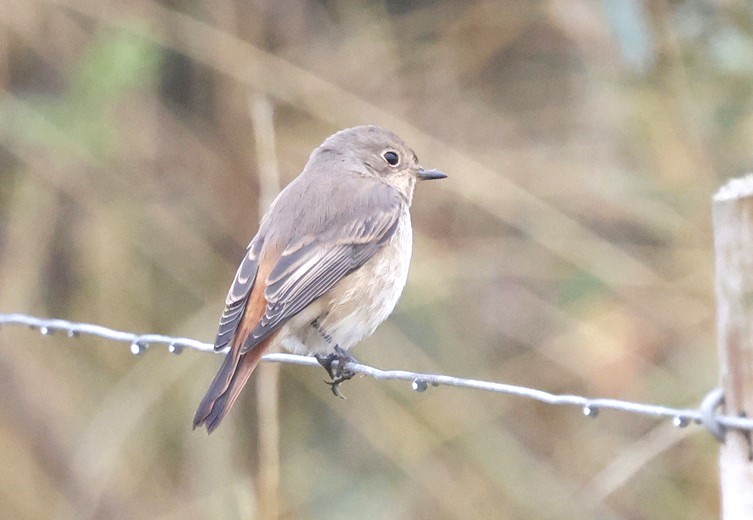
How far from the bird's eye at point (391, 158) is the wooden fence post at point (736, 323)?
2667 millimetres

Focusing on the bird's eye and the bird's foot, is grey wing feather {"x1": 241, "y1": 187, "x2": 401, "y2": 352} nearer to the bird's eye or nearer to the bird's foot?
the bird's foot

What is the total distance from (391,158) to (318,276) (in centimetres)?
100

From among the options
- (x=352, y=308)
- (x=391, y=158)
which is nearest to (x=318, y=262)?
(x=352, y=308)

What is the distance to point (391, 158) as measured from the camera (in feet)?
15.5

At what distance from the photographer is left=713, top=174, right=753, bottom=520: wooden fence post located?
201cm

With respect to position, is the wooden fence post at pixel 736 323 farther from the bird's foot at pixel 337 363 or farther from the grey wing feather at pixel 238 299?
the bird's foot at pixel 337 363

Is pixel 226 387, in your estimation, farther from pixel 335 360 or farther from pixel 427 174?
pixel 427 174

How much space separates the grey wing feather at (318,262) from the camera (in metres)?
3.62

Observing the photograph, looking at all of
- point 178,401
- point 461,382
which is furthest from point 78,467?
point 461,382

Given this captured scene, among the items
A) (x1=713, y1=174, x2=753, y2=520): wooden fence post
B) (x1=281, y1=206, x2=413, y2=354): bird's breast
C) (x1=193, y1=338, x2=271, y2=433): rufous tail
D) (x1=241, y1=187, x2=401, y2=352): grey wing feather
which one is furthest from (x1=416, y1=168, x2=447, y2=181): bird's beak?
(x1=713, y1=174, x2=753, y2=520): wooden fence post

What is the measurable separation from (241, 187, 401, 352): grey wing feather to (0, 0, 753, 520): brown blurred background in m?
1.29

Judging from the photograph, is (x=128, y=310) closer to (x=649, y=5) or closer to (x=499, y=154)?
(x=499, y=154)

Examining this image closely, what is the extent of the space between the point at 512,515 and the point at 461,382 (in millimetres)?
2858

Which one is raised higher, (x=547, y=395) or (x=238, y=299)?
(x=238, y=299)
